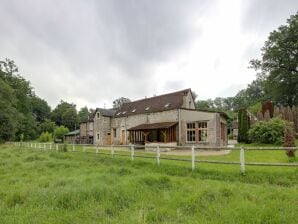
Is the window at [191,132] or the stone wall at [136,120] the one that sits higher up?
the stone wall at [136,120]

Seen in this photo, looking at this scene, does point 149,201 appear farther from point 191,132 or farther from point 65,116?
point 65,116

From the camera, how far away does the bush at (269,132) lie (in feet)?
70.5

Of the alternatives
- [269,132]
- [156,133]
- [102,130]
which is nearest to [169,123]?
[156,133]

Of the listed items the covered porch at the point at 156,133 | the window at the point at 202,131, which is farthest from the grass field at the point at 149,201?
the covered porch at the point at 156,133

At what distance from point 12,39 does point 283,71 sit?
108 feet

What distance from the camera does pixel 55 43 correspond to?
55.6 feet

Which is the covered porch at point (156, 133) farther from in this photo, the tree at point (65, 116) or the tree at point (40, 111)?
the tree at point (40, 111)

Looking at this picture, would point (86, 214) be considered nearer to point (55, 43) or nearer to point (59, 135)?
point (55, 43)

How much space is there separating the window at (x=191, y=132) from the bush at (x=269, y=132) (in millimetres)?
4981

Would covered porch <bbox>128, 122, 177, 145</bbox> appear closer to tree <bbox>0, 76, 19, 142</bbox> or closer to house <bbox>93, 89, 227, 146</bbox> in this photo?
house <bbox>93, 89, 227, 146</bbox>

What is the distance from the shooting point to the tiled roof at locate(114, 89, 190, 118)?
2619 centimetres

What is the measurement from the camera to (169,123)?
24359mm

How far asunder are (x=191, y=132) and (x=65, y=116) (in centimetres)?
5861

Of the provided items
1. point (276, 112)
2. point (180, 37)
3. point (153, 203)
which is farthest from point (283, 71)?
point (153, 203)
